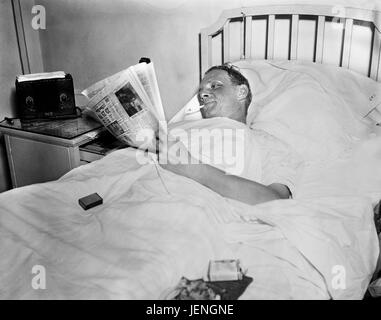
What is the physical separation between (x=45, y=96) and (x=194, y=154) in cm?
99

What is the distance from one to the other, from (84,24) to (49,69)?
405 millimetres

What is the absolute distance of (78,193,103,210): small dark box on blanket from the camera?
4.20 feet

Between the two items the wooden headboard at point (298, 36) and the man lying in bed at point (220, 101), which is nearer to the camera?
the man lying in bed at point (220, 101)

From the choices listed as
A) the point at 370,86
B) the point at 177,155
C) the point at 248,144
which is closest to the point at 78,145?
the point at 177,155

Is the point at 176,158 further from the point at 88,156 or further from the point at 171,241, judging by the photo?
the point at 88,156

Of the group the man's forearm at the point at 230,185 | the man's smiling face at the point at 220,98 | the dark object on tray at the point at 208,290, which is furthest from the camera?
the man's smiling face at the point at 220,98

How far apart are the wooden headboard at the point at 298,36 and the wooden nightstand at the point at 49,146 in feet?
2.08

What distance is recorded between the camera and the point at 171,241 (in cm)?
106

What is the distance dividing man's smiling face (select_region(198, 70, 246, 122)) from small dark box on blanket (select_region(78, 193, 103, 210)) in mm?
545

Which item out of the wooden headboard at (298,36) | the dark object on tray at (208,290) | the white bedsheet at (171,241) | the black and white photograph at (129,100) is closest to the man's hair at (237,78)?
the wooden headboard at (298,36)

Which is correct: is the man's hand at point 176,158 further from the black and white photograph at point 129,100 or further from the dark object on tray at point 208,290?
the dark object on tray at point 208,290

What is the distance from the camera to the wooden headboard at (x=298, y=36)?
1652mm

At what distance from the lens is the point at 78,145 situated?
1.84m
